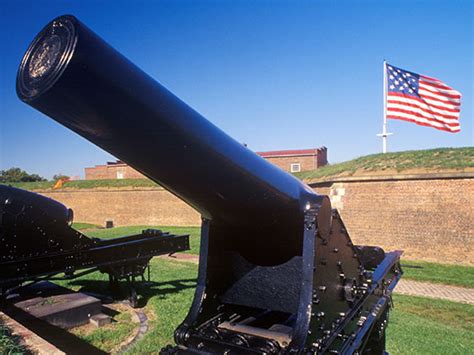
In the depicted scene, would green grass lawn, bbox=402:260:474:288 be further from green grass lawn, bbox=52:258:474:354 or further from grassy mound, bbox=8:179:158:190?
grassy mound, bbox=8:179:158:190

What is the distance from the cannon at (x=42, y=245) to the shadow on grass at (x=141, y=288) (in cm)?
102

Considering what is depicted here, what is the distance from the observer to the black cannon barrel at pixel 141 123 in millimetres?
1318

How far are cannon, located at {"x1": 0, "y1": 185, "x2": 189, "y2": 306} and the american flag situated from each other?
10.3 metres

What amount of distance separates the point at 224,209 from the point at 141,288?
18.5 feet

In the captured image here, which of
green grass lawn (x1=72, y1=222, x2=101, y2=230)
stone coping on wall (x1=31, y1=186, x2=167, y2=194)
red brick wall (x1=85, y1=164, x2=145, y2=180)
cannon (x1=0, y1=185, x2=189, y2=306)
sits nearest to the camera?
cannon (x1=0, y1=185, x2=189, y2=306)

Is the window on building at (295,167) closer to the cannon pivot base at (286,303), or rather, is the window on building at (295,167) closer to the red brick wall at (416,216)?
the red brick wall at (416,216)

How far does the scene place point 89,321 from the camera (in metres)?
5.08

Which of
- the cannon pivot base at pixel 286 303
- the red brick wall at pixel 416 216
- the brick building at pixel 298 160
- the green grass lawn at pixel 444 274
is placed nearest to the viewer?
the cannon pivot base at pixel 286 303

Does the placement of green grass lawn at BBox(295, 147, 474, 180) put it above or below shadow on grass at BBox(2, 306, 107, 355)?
above

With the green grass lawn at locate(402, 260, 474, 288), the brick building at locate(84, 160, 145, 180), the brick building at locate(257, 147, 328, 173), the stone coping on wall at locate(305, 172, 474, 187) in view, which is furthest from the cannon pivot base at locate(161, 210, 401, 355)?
the brick building at locate(84, 160, 145, 180)

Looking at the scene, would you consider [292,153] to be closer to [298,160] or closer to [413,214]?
[298,160]

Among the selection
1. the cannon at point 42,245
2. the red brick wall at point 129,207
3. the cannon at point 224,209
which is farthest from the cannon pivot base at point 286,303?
the red brick wall at point 129,207

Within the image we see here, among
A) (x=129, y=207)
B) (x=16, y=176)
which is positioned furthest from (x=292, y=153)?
(x=16, y=176)

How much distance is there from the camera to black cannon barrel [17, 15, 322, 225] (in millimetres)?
1318
